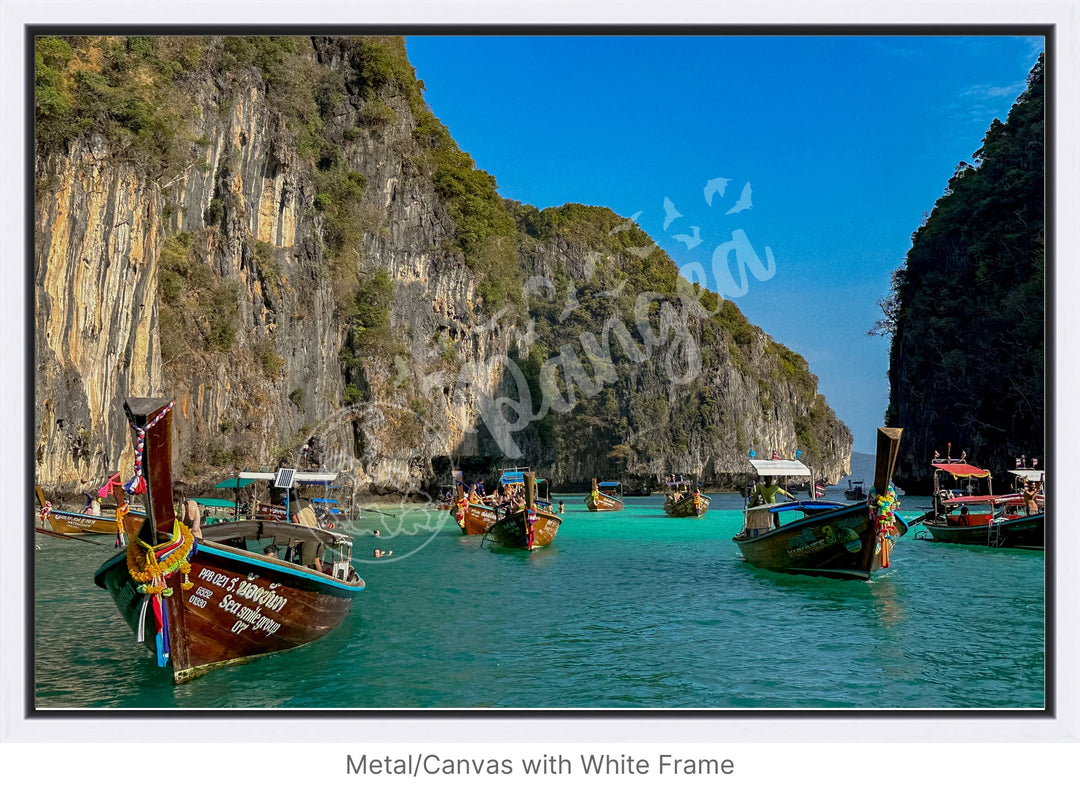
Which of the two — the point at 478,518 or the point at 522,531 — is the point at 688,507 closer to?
the point at 478,518

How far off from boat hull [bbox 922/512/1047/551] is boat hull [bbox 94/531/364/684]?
20994mm

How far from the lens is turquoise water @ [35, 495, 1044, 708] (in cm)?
842

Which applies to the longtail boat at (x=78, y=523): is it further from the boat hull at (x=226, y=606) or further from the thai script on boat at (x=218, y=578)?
the thai script on boat at (x=218, y=578)

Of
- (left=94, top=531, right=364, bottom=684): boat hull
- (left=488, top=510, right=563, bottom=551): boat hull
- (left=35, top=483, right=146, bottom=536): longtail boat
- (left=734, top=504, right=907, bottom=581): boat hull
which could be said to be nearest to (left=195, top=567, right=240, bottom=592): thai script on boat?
(left=94, top=531, right=364, bottom=684): boat hull

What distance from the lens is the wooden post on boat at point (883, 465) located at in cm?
1029

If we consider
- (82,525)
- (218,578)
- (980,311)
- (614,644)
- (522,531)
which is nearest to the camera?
(218,578)

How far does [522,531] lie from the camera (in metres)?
25.4

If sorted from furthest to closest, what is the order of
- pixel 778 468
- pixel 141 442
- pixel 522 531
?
pixel 522 531
pixel 778 468
pixel 141 442

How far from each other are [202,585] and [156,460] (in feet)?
9.20

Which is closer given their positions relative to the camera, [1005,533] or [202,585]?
[202,585]

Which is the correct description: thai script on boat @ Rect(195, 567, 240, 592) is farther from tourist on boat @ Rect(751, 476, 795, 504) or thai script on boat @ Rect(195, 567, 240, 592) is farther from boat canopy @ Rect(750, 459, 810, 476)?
tourist on boat @ Rect(751, 476, 795, 504)

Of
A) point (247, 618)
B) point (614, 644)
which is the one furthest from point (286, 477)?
point (614, 644)

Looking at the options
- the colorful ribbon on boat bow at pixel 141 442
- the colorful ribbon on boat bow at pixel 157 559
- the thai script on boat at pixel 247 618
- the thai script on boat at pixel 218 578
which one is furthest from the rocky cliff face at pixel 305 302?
the colorful ribbon on boat bow at pixel 141 442

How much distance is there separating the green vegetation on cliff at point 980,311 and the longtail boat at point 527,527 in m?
30.6
